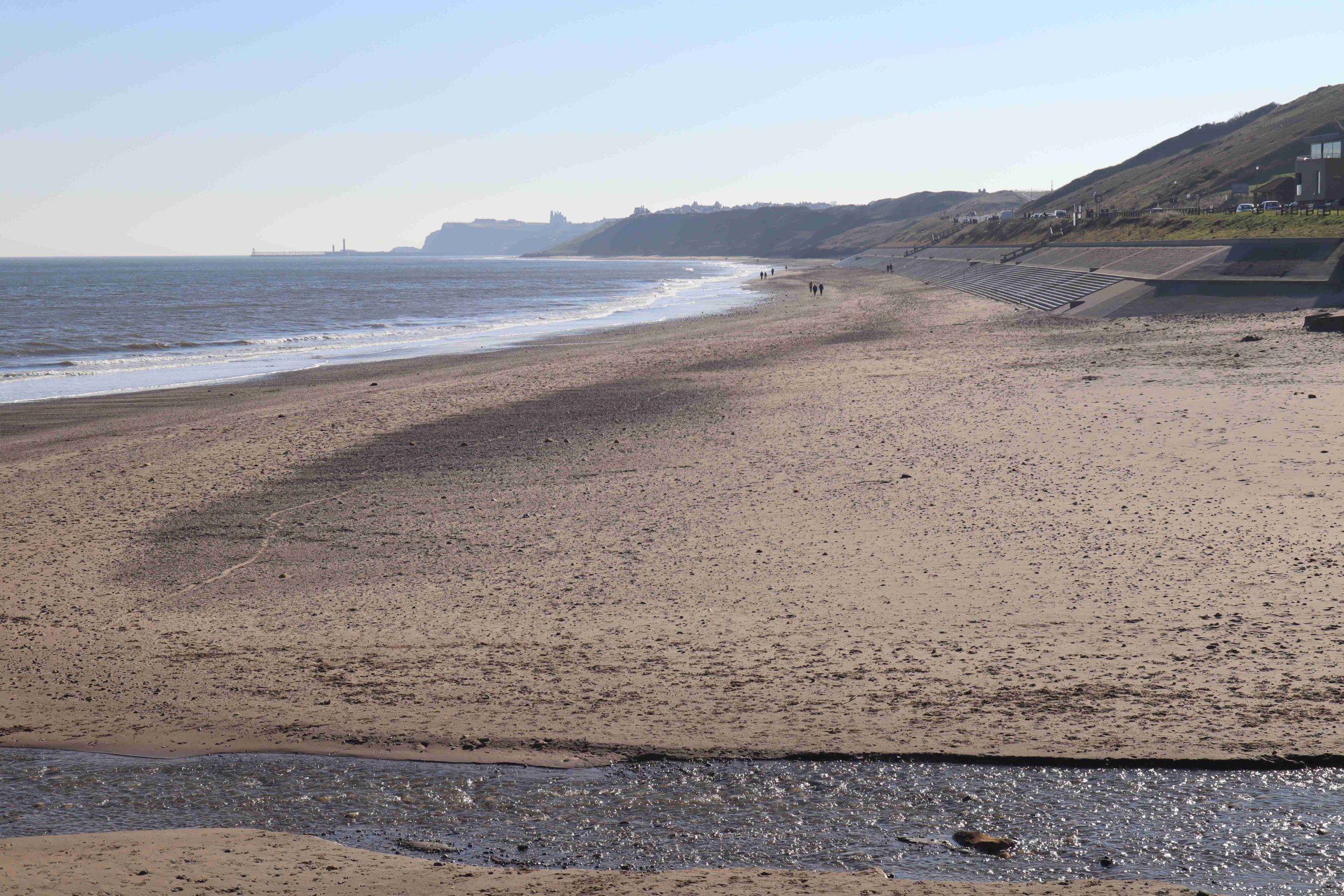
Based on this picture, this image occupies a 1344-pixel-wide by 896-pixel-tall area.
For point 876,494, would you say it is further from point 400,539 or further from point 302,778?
point 302,778

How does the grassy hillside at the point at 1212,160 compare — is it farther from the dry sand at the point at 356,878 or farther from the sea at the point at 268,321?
the dry sand at the point at 356,878

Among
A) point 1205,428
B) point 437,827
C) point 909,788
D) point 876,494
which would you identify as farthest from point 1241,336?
point 437,827

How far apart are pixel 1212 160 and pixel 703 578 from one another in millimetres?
119832

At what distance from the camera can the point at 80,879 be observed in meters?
5.02

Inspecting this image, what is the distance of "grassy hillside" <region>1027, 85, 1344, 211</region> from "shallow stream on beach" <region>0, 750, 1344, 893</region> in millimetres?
89565

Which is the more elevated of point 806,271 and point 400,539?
point 806,271

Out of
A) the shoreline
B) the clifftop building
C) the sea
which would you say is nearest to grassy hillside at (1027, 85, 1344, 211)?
the clifftop building

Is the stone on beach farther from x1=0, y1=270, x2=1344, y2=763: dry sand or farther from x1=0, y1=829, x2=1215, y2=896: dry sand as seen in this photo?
x1=0, y1=270, x2=1344, y2=763: dry sand

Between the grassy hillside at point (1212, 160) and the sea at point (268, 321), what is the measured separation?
138 ft

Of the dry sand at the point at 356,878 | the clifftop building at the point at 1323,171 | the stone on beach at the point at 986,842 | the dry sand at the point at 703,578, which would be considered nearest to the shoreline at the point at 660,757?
the dry sand at the point at 703,578

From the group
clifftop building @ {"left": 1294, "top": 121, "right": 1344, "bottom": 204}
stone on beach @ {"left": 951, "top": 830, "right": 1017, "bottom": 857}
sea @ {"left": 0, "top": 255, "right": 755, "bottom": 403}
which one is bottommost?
stone on beach @ {"left": 951, "top": 830, "right": 1017, "bottom": 857}

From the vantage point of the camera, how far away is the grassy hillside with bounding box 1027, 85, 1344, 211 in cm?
9581

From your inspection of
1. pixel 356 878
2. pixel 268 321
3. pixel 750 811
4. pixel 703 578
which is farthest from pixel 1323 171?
pixel 356 878

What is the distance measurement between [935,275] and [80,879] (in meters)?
82.6
